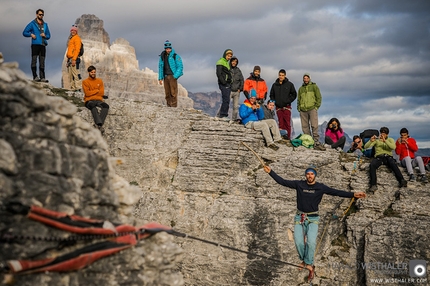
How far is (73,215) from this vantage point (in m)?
7.71

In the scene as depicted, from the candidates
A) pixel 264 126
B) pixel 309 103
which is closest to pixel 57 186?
pixel 264 126

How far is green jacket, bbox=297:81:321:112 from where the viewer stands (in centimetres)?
2144

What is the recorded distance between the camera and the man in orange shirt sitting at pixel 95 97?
742 inches

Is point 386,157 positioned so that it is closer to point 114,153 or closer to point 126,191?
point 114,153

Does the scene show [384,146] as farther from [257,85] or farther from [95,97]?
[95,97]

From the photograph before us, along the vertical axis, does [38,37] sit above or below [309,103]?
above

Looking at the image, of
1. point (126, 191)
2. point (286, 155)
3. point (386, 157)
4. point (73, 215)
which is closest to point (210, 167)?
point (286, 155)

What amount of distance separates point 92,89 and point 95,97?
355mm

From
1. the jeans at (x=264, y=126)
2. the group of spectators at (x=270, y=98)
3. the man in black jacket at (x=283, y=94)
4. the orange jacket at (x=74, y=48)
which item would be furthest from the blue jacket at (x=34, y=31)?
the man in black jacket at (x=283, y=94)

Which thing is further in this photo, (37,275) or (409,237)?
(409,237)

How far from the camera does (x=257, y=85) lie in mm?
21328

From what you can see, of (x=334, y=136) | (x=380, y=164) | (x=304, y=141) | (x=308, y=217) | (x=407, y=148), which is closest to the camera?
(x=308, y=217)

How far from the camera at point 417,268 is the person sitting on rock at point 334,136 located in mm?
5812

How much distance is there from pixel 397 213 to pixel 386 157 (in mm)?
2210
